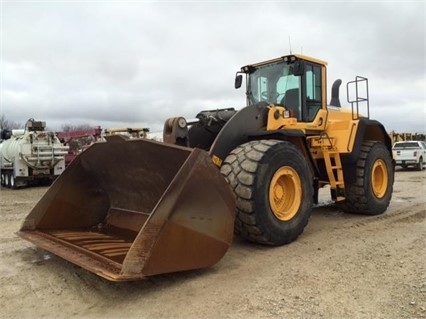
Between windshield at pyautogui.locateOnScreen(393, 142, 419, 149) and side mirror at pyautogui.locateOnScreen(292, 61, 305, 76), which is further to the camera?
windshield at pyautogui.locateOnScreen(393, 142, 419, 149)

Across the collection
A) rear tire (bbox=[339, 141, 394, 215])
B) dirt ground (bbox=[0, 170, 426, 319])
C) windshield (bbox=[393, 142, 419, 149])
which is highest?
windshield (bbox=[393, 142, 419, 149])

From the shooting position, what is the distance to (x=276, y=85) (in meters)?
6.88

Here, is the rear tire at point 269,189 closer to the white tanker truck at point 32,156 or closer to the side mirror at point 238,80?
the side mirror at point 238,80

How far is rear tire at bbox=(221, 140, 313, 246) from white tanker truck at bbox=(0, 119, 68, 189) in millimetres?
12485

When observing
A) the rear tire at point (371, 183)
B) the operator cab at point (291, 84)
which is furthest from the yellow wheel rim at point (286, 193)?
the rear tire at point (371, 183)

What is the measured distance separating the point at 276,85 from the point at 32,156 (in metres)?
11.9

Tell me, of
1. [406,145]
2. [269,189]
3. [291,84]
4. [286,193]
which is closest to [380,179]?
[291,84]

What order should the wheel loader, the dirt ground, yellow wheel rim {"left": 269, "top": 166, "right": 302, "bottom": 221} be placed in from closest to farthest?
1. the dirt ground
2. the wheel loader
3. yellow wheel rim {"left": 269, "top": 166, "right": 302, "bottom": 221}

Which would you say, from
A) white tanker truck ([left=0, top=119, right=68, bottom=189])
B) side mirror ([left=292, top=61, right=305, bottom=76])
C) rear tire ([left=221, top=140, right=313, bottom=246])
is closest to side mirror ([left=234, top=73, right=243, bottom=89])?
side mirror ([left=292, top=61, right=305, bottom=76])

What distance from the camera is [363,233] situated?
6.30 m

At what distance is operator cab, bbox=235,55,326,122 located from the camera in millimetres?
6684

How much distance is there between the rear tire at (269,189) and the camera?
4.90 m

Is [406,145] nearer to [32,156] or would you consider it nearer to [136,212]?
[32,156]

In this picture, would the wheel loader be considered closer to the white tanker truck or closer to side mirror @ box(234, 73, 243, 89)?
side mirror @ box(234, 73, 243, 89)
